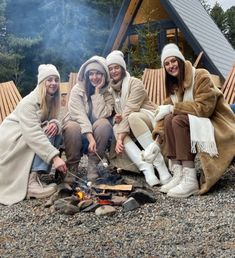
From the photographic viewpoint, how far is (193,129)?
3152 mm

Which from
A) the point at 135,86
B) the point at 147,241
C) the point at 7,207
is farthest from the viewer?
the point at 135,86

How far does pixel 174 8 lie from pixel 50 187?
6.17 meters

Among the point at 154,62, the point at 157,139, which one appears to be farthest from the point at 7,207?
the point at 154,62

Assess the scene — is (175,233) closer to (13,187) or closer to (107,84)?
(13,187)

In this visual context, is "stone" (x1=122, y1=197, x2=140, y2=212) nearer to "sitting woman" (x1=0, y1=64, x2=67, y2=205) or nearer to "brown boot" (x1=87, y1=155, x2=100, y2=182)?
"sitting woman" (x1=0, y1=64, x2=67, y2=205)

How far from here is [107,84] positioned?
3.91 meters

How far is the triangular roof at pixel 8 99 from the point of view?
5.30 metres

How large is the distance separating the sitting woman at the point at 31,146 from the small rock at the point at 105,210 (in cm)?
58

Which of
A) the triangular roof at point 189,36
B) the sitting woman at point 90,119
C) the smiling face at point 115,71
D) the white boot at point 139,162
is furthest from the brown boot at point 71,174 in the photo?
the triangular roof at point 189,36

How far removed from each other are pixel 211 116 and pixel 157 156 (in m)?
0.55

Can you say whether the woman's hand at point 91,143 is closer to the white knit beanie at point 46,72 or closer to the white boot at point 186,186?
the white knit beanie at point 46,72

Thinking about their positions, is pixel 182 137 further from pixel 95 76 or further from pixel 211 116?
pixel 95 76

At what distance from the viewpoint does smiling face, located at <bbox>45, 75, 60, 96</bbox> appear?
3.62m

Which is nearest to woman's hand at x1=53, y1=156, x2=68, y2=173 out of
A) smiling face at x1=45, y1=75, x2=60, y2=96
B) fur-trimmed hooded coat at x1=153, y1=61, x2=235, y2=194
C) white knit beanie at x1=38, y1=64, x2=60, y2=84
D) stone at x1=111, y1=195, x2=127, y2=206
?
stone at x1=111, y1=195, x2=127, y2=206
